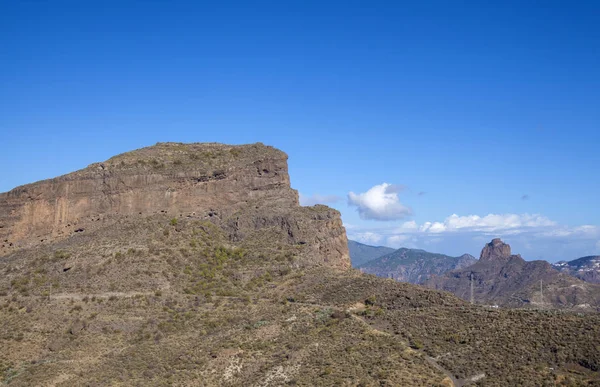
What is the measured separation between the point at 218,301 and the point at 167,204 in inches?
637

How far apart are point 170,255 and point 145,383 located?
68.6 ft

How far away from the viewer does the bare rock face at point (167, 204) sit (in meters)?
70.1

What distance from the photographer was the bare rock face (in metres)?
70.1

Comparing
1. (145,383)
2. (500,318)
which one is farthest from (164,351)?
(500,318)

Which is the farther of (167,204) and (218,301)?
(167,204)

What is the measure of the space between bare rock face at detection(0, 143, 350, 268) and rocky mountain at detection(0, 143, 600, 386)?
142 millimetres

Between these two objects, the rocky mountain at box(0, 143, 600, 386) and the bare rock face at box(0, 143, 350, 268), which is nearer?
the rocky mountain at box(0, 143, 600, 386)

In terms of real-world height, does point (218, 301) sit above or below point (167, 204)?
below

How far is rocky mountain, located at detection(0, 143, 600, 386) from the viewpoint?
43219 millimetres

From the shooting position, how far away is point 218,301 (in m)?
59.0

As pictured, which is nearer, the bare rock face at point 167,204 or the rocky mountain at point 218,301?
the rocky mountain at point 218,301

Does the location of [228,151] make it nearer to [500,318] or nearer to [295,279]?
[295,279]

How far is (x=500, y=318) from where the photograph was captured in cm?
4753

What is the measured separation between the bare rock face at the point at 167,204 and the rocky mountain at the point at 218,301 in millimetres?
142
